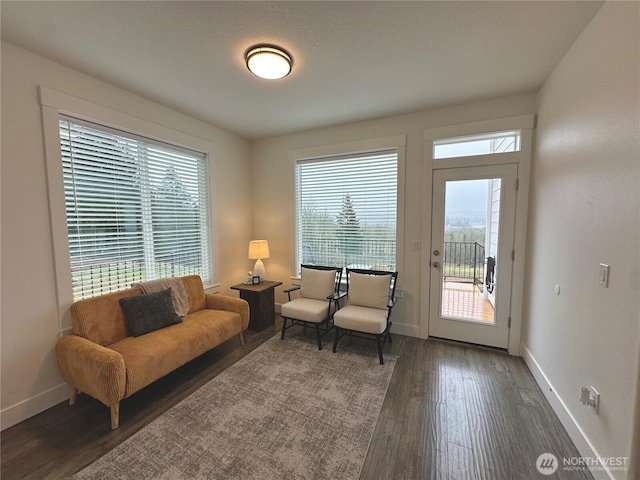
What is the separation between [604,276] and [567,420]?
43.3 inches

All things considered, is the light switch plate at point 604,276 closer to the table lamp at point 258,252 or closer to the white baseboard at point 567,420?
the white baseboard at point 567,420

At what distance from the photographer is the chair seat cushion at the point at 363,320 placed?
2699mm

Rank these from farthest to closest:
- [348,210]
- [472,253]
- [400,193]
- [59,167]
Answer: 1. [348,210]
2. [400,193]
3. [472,253]
4. [59,167]

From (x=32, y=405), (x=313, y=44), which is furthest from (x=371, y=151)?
(x=32, y=405)

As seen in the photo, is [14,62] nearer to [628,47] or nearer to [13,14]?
[13,14]

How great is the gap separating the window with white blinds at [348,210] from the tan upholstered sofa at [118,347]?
1693mm

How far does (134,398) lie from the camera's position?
7.16 ft

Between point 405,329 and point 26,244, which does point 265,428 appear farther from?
point 26,244

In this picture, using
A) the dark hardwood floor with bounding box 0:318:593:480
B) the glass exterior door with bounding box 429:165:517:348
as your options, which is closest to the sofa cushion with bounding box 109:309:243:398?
the dark hardwood floor with bounding box 0:318:593:480

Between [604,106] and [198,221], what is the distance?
3930mm

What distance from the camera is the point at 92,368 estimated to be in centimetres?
184

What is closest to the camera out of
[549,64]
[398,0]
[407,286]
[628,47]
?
[628,47]

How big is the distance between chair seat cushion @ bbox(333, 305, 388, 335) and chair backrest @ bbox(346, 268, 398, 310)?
106 mm

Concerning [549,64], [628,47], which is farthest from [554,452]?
[549,64]
